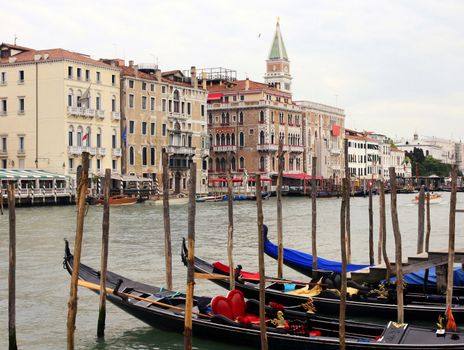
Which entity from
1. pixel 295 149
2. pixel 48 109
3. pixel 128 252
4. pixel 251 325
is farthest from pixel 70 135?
pixel 251 325

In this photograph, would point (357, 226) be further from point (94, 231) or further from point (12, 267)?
point (12, 267)

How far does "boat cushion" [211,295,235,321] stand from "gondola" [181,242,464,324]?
1121mm

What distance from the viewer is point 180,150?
122ft

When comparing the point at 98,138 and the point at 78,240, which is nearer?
the point at 78,240

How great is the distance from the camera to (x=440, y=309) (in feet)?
24.8

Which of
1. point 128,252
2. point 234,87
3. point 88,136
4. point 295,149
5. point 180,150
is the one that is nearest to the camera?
point 128,252

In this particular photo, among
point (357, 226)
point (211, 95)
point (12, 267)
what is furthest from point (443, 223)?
point (211, 95)

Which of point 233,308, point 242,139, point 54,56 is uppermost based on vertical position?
point 54,56

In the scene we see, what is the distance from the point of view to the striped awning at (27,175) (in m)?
28.4

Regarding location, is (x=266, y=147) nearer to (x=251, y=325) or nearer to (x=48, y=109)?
(x=48, y=109)

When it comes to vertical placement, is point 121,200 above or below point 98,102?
below

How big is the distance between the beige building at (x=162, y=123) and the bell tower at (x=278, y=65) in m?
15.2

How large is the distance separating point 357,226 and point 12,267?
1589 centimetres

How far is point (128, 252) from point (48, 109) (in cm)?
1776
